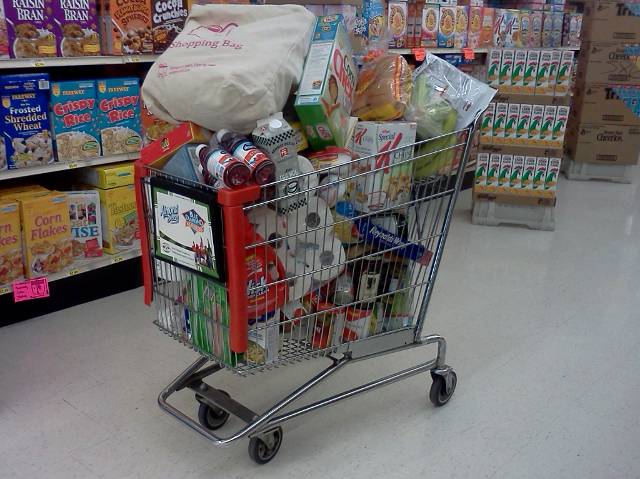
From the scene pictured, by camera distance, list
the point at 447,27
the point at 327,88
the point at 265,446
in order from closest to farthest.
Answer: the point at 327,88 < the point at 265,446 < the point at 447,27

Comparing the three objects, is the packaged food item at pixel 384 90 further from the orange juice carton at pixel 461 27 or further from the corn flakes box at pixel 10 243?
the orange juice carton at pixel 461 27

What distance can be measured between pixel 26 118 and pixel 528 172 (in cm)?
309

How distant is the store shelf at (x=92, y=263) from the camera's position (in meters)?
2.92

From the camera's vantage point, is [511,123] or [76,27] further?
[511,123]

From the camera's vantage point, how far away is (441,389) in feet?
7.52

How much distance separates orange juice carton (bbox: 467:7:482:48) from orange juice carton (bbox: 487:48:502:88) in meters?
0.68

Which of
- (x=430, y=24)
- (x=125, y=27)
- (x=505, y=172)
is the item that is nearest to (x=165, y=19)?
(x=125, y=27)

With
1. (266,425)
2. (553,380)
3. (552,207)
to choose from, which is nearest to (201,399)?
(266,425)

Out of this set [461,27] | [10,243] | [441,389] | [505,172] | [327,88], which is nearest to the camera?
[327,88]

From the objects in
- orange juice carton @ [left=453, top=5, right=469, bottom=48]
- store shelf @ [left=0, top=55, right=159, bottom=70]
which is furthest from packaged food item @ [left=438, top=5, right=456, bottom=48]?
store shelf @ [left=0, top=55, right=159, bottom=70]

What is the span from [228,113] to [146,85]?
0.29m

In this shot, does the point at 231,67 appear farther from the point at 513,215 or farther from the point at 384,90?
the point at 513,215

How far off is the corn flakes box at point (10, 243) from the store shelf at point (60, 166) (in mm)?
119

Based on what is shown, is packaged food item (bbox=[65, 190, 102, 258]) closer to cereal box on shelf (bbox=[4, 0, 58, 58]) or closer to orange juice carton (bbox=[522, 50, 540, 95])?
cereal box on shelf (bbox=[4, 0, 58, 58])
